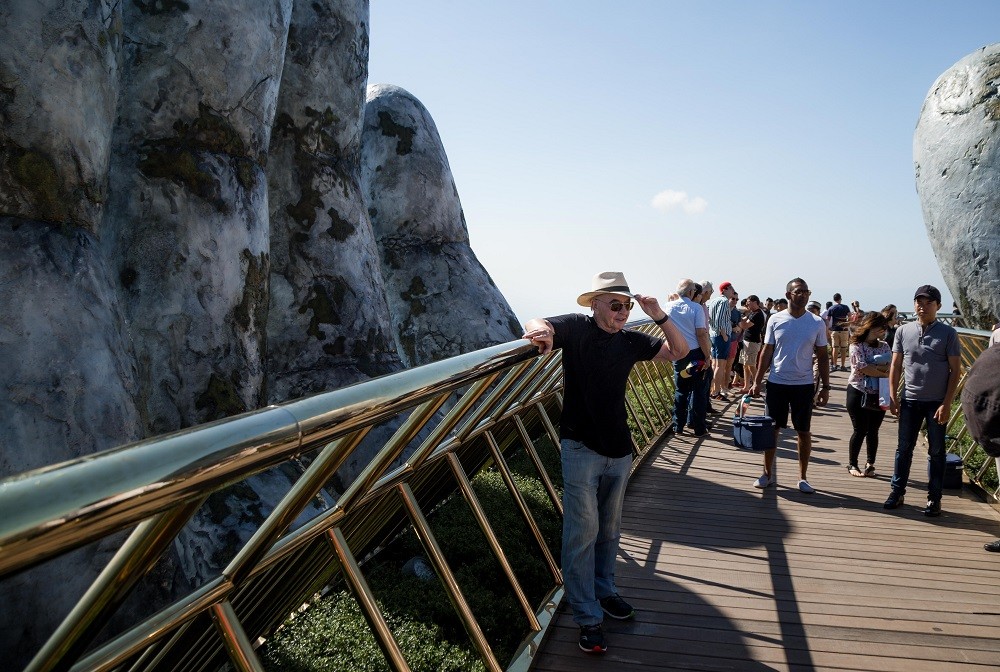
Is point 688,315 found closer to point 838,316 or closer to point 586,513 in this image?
point 586,513

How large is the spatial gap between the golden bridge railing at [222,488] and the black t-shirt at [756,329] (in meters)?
9.72

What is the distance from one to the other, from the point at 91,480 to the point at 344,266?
7769 millimetres

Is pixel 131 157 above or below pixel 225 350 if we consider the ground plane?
above

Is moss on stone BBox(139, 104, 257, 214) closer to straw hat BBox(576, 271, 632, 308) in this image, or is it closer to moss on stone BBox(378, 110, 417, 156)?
straw hat BBox(576, 271, 632, 308)

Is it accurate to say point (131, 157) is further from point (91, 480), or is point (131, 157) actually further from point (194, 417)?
point (91, 480)

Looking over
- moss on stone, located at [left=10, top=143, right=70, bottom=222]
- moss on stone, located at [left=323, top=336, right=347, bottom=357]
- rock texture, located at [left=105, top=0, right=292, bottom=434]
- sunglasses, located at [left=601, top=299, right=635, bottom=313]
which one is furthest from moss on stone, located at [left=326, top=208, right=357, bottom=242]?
sunglasses, located at [left=601, top=299, right=635, bottom=313]

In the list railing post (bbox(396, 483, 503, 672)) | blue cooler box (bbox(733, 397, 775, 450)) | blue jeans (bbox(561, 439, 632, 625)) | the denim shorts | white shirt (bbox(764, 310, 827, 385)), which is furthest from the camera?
the denim shorts

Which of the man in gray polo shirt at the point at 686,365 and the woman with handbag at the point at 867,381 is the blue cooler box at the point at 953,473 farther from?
the man in gray polo shirt at the point at 686,365

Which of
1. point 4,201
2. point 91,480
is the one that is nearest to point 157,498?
point 91,480

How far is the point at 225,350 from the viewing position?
6.38 m

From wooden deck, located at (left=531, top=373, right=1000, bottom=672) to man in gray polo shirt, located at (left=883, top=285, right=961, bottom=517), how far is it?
26 cm

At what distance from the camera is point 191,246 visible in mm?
6203

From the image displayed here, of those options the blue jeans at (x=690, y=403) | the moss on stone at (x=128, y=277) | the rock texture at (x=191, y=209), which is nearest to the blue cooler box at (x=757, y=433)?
the blue jeans at (x=690, y=403)

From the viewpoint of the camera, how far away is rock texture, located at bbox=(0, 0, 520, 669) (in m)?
4.33
